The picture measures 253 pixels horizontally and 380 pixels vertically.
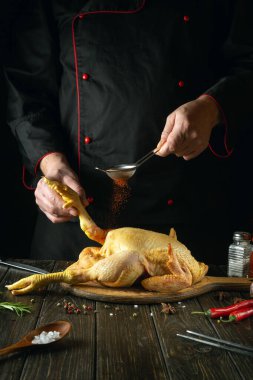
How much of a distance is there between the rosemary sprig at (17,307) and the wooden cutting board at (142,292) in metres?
0.20

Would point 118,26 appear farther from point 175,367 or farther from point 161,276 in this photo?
point 175,367

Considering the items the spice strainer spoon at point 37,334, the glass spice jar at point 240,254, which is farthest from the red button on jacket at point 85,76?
the spice strainer spoon at point 37,334

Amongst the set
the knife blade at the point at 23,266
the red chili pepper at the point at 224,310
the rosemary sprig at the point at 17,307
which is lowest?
the knife blade at the point at 23,266

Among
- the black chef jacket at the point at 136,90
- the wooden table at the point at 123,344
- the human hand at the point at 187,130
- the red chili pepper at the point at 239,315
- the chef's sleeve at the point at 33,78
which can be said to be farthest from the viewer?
the chef's sleeve at the point at 33,78

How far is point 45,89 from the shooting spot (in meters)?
2.57

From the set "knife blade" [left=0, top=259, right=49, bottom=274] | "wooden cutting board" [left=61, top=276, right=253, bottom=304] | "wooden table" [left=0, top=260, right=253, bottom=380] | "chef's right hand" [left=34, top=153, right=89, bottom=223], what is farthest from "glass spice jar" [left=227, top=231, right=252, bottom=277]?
"knife blade" [left=0, top=259, right=49, bottom=274]

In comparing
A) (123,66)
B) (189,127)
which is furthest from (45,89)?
(189,127)

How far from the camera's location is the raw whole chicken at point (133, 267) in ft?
5.77

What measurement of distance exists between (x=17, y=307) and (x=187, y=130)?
939mm

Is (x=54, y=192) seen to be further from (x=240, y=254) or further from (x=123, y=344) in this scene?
(x=123, y=344)

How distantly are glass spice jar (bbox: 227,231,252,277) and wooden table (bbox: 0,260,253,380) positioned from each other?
239mm

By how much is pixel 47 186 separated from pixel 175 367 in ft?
3.57

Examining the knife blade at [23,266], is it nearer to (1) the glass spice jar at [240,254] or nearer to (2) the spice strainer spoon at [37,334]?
(2) the spice strainer spoon at [37,334]

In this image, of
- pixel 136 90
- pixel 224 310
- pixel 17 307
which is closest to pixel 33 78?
pixel 136 90
